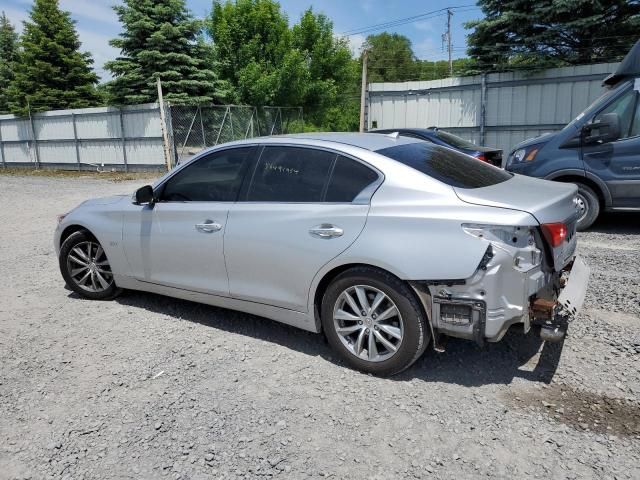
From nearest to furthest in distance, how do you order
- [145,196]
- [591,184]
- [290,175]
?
[290,175]
[145,196]
[591,184]

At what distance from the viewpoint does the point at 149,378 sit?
3.51 metres

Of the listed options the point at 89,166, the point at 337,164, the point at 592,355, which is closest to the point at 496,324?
the point at 592,355

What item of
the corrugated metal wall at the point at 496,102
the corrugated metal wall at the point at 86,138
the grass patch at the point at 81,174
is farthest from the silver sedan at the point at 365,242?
the corrugated metal wall at the point at 86,138

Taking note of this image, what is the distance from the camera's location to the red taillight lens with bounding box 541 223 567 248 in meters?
3.09

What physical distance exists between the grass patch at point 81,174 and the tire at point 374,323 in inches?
647

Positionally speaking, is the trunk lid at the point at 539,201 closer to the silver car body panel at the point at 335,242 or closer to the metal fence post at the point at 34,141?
the silver car body panel at the point at 335,242

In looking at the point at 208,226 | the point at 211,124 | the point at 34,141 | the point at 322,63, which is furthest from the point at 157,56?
the point at 208,226

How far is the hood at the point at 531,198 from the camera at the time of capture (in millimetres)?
3090

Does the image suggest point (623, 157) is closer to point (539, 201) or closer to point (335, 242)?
point (539, 201)

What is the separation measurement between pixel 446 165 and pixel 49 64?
26933 mm

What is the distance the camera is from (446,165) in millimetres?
3676

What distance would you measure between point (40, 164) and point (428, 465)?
2588 centimetres

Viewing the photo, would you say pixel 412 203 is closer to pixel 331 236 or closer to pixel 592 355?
pixel 331 236

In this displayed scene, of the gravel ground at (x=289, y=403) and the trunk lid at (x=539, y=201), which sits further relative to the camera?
the trunk lid at (x=539, y=201)
